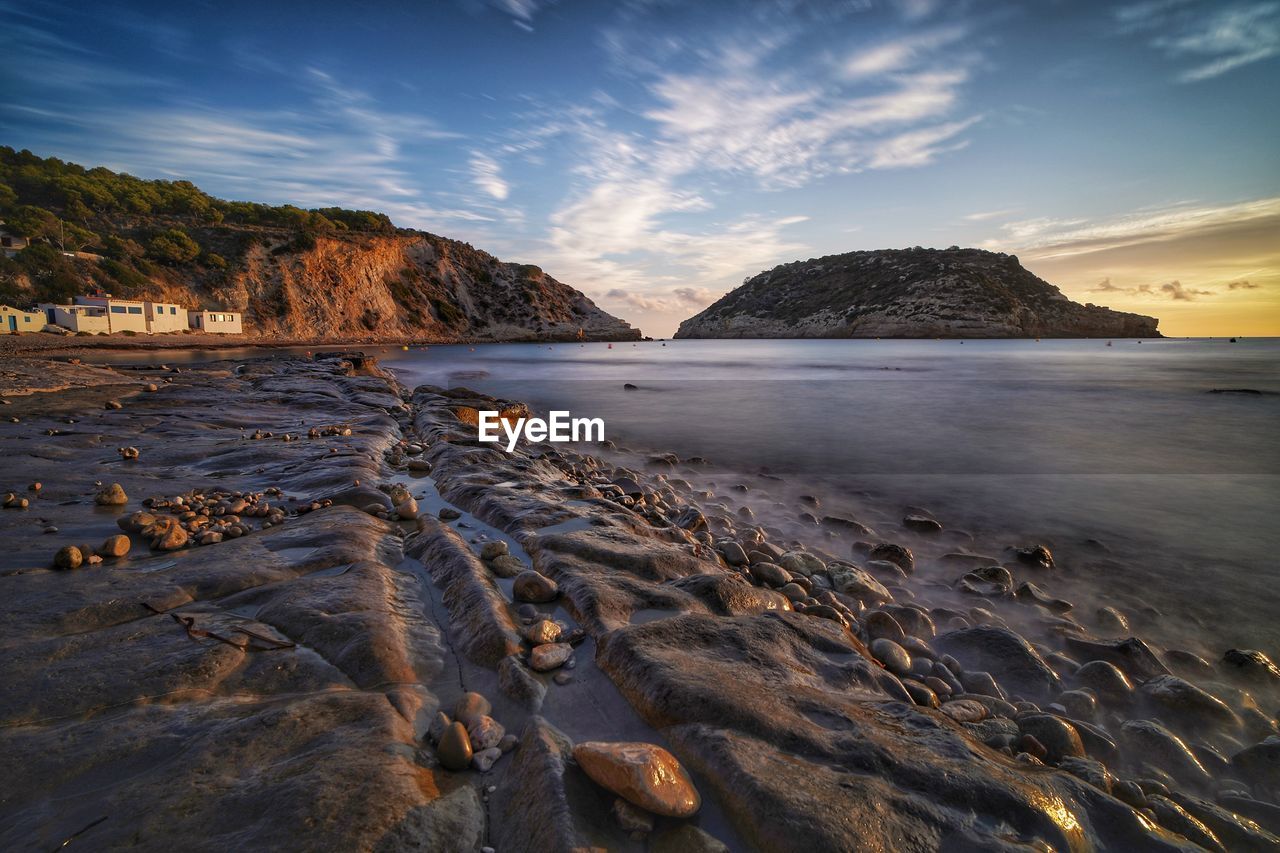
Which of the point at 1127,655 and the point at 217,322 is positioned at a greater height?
the point at 217,322

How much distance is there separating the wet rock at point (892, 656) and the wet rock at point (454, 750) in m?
2.93

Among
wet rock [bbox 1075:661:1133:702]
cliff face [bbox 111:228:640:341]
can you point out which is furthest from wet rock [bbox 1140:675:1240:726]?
cliff face [bbox 111:228:640:341]

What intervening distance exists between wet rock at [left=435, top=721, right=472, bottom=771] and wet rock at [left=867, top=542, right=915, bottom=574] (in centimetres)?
505

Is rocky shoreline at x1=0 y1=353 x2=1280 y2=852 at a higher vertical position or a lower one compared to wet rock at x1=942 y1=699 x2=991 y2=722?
higher

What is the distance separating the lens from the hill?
52.2 meters

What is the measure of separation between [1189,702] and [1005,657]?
3.40ft

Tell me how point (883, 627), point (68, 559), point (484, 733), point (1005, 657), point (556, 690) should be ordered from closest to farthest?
point (484, 733)
point (556, 690)
point (68, 559)
point (1005, 657)
point (883, 627)

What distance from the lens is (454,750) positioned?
2238 millimetres

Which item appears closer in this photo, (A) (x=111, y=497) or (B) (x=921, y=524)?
(A) (x=111, y=497)

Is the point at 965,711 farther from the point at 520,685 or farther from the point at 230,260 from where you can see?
the point at 230,260

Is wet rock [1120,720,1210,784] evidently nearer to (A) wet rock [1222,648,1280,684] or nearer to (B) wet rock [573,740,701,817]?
(A) wet rock [1222,648,1280,684]

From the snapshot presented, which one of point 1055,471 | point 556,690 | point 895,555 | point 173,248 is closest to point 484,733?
point 556,690

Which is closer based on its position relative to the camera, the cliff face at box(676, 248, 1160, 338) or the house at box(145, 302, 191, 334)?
the house at box(145, 302, 191, 334)

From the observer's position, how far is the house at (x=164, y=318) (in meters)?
45.3
